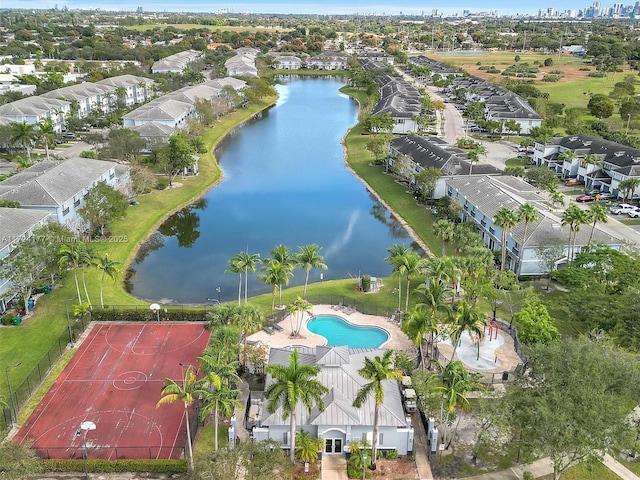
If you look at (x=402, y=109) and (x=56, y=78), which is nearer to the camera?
(x=402, y=109)

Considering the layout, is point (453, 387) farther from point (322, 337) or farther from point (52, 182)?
point (52, 182)

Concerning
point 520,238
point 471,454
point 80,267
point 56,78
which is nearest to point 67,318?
point 80,267

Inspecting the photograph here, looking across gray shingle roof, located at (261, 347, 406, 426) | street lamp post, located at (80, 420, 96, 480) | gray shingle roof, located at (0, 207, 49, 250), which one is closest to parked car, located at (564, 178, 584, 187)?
gray shingle roof, located at (261, 347, 406, 426)

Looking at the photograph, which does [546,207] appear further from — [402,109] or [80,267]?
[402,109]

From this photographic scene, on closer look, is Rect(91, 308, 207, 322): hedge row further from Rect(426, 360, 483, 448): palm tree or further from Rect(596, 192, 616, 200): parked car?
Rect(596, 192, 616, 200): parked car

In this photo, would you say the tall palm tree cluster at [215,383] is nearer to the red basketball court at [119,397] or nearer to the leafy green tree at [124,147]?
the red basketball court at [119,397]

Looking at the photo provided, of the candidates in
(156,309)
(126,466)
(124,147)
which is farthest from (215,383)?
(124,147)
